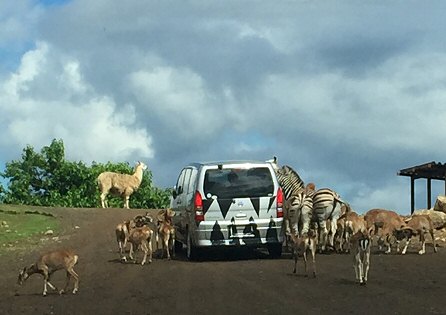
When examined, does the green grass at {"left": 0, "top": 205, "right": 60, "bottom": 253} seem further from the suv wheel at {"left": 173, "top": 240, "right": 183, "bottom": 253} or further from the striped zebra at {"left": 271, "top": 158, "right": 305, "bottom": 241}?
the striped zebra at {"left": 271, "top": 158, "right": 305, "bottom": 241}

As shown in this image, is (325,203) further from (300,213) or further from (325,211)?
(300,213)

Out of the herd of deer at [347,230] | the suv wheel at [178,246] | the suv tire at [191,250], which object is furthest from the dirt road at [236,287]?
the suv wheel at [178,246]

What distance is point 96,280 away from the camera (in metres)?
16.7

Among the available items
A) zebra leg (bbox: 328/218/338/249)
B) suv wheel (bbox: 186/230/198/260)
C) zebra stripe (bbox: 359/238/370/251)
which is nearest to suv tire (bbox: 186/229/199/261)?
suv wheel (bbox: 186/230/198/260)

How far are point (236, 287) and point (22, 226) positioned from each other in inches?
704

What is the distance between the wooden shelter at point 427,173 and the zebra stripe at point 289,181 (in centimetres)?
986

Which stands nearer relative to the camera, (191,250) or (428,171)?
(191,250)

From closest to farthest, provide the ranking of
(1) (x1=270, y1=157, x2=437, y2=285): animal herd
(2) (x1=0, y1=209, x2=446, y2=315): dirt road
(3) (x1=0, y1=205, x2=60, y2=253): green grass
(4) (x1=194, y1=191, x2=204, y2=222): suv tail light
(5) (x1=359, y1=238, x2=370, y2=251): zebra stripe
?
(2) (x1=0, y1=209, x2=446, y2=315): dirt road
(5) (x1=359, y1=238, x2=370, y2=251): zebra stripe
(4) (x1=194, y1=191, x2=204, y2=222): suv tail light
(1) (x1=270, y1=157, x2=437, y2=285): animal herd
(3) (x1=0, y1=205, x2=60, y2=253): green grass

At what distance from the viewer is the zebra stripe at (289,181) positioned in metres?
24.3

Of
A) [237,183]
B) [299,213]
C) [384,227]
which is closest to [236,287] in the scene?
[237,183]

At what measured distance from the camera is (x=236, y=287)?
14742 millimetres

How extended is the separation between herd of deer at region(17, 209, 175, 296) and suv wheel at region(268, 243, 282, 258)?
2371 millimetres

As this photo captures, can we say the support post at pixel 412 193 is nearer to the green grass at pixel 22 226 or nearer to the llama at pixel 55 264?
the green grass at pixel 22 226

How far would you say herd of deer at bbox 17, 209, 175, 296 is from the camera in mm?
15086
